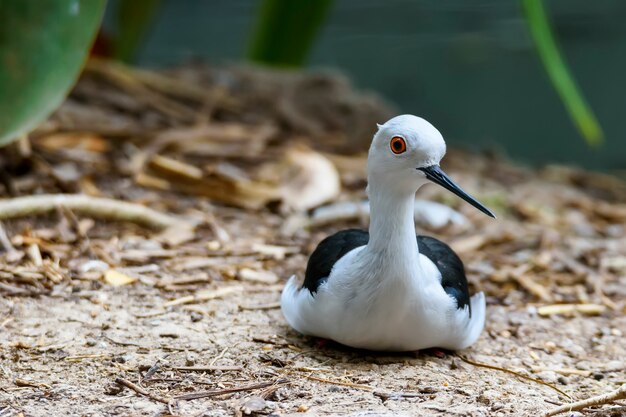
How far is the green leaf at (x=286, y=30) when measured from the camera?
5961 millimetres

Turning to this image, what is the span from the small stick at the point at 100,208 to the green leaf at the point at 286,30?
2.49 m

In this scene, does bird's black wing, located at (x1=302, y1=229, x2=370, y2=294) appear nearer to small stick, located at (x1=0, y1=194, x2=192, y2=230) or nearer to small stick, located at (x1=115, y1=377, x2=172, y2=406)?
small stick, located at (x1=115, y1=377, x2=172, y2=406)

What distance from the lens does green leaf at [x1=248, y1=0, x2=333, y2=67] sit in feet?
19.6

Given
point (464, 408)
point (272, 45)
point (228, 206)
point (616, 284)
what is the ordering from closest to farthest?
point (464, 408) < point (616, 284) < point (228, 206) < point (272, 45)

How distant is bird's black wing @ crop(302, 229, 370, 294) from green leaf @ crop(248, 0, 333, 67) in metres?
3.31

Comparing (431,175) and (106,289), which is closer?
(431,175)

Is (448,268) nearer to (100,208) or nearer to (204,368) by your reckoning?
(204,368)

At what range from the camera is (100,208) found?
3.84 m

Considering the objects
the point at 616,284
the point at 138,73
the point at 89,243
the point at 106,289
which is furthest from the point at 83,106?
the point at 616,284

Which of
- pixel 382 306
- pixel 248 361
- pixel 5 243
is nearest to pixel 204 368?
pixel 248 361

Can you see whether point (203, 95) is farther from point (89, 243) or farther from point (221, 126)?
point (89, 243)

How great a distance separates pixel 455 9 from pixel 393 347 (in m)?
4.93

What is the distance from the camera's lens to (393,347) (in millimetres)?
2621

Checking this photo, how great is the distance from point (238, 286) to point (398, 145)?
3.53 feet
